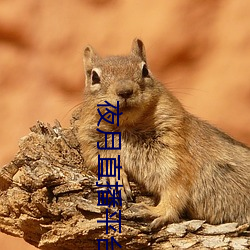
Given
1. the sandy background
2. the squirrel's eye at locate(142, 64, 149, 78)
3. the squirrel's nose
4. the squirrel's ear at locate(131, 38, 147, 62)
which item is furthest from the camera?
the sandy background

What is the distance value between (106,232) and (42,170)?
0.23 m

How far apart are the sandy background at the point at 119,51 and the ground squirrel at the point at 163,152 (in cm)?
83

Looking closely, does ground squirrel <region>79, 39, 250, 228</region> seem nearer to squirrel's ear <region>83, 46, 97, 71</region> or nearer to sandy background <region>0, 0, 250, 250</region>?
squirrel's ear <region>83, 46, 97, 71</region>

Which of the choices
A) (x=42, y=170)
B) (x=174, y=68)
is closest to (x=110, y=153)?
(x=42, y=170)

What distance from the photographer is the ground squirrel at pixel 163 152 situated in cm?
147

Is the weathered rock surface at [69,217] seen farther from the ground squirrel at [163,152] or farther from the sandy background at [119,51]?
the sandy background at [119,51]

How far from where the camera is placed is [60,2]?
2.57 meters

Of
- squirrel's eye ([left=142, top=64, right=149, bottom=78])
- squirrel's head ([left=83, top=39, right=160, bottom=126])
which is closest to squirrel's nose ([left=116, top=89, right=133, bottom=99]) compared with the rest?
squirrel's head ([left=83, top=39, right=160, bottom=126])

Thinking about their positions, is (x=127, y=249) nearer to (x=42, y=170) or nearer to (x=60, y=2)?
(x=42, y=170)

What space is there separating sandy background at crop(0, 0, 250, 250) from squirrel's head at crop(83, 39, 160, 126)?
0.83 metres

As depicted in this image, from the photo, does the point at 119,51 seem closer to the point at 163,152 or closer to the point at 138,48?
the point at 138,48

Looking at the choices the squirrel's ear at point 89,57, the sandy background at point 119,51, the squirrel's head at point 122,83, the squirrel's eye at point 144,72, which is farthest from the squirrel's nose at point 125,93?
the sandy background at point 119,51

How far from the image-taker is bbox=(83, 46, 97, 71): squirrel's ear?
5.44 feet

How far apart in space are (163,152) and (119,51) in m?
1.07
